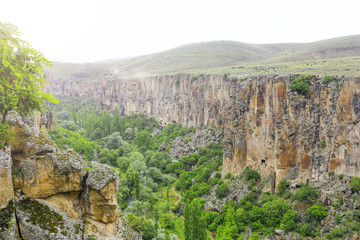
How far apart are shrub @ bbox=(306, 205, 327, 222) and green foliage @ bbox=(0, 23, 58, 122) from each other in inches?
1172

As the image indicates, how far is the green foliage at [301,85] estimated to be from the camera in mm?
36103

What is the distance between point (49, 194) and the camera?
1160cm

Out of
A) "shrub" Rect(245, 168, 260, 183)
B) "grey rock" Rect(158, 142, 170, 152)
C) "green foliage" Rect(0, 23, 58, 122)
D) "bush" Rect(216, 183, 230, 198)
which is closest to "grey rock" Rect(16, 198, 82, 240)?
"green foliage" Rect(0, 23, 58, 122)

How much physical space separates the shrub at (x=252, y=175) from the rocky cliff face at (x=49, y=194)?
1217 inches

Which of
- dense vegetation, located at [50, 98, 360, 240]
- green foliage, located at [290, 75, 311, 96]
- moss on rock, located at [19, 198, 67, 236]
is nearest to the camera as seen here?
moss on rock, located at [19, 198, 67, 236]

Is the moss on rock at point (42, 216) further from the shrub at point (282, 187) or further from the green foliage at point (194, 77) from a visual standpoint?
the green foliage at point (194, 77)

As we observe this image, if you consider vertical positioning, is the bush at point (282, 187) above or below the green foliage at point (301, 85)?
below

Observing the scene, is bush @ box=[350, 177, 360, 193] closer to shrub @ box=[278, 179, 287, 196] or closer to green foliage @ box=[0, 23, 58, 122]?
shrub @ box=[278, 179, 287, 196]

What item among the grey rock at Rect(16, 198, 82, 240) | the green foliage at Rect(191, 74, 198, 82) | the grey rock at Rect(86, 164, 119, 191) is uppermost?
the green foliage at Rect(191, 74, 198, 82)

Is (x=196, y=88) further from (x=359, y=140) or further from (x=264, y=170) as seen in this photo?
(x=359, y=140)

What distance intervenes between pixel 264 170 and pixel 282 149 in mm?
4855

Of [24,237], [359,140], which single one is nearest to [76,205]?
[24,237]

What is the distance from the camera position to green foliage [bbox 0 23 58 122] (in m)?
10.4

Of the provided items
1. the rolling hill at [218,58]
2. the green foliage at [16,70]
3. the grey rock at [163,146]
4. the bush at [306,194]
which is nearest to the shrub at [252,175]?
the bush at [306,194]
